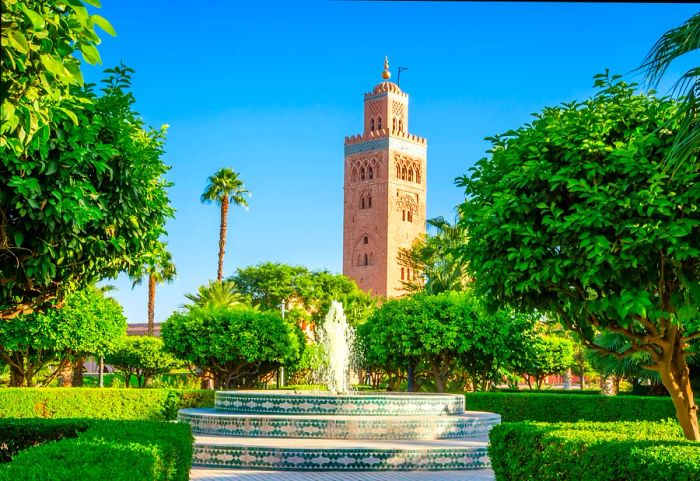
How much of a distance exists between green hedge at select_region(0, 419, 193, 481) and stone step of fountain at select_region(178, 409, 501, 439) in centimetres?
510

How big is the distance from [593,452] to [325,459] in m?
5.98

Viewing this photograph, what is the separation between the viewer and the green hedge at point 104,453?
17.7ft

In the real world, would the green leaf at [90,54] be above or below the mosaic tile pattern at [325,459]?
above

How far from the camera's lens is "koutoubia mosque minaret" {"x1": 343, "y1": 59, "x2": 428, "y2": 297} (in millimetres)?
77375

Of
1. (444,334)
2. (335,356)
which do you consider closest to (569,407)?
(444,334)

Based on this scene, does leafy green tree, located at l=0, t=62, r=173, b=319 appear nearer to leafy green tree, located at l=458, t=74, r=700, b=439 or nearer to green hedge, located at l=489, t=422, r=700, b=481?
leafy green tree, located at l=458, t=74, r=700, b=439

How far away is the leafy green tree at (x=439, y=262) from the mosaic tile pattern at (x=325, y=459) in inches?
823

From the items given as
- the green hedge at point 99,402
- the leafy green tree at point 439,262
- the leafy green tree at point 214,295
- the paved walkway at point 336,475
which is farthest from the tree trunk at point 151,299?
the paved walkway at point 336,475

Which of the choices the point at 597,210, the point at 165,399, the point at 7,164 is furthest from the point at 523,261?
the point at 165,399

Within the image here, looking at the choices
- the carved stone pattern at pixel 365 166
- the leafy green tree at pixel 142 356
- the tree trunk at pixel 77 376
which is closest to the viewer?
the tree trunk at pixel 77 376

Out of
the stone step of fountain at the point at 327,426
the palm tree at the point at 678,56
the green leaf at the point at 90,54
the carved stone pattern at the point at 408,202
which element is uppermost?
the carved stone pattern at the point at 408,202

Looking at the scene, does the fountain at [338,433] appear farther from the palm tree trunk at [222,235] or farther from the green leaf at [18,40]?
the palm tree trunk at [222,235]

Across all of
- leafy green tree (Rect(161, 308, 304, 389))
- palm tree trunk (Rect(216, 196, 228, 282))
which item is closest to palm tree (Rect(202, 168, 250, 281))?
palm tree trunk (Rect(216, 196, 228, 282))

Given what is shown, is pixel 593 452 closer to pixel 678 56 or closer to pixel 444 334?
pixel 678 56
